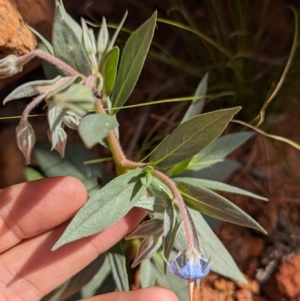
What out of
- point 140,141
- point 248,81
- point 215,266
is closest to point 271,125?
point 248,81

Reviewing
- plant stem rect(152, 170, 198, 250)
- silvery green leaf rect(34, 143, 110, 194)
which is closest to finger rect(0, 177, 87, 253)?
silvery green leaf rect(34, 143, 110, 194)

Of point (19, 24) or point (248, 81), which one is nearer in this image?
point (19, 24)

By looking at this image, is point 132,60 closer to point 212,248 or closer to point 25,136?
point 25,136

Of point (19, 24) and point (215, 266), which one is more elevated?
point (19, 24)

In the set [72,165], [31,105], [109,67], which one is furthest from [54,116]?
[72,165]

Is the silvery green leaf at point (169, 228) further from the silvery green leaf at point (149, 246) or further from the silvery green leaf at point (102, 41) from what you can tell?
the silvery green leaf at point (102, 41)

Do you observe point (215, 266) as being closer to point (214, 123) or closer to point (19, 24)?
point (214, 123)
